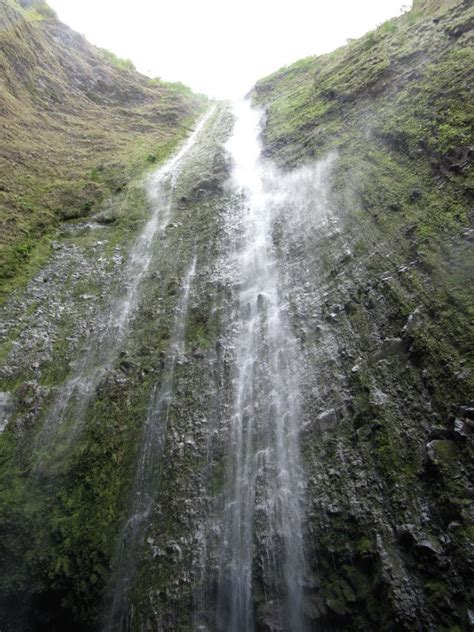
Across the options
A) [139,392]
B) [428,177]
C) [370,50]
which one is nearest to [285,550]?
[139,392]

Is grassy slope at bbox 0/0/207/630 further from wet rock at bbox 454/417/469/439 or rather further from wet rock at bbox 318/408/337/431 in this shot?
wet rock at bbox 454/417/469/439

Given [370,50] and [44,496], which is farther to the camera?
[370,50]

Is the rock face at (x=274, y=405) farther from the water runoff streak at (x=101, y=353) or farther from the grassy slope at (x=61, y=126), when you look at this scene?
the grassy slope at (x=61, y=126)

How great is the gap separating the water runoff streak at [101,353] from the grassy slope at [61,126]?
2110mm

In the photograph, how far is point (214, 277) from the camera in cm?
815

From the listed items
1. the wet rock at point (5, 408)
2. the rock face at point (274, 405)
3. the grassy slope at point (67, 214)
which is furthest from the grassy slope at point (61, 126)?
the wet rock at point (5, 408)

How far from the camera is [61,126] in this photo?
14.2m

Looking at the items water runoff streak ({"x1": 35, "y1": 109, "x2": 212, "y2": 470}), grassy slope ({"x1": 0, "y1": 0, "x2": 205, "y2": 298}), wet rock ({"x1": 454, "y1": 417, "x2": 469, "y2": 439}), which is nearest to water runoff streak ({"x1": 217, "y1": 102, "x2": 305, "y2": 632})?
wet rock ({"x1": 454, "y1": 417, "x2": 469, "y2": 439})

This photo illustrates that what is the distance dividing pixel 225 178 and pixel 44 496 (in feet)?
30.5

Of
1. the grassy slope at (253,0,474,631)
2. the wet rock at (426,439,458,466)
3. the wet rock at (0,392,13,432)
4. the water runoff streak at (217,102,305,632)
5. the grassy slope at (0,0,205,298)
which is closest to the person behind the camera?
→ the grassy slope at (253,0,474,631)

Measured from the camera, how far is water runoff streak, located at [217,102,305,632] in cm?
419

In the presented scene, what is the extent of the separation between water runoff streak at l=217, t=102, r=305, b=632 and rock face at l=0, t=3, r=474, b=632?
28 mm

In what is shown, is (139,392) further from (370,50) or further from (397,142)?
(370,50)

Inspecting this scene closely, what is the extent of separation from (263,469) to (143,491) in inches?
68.1
